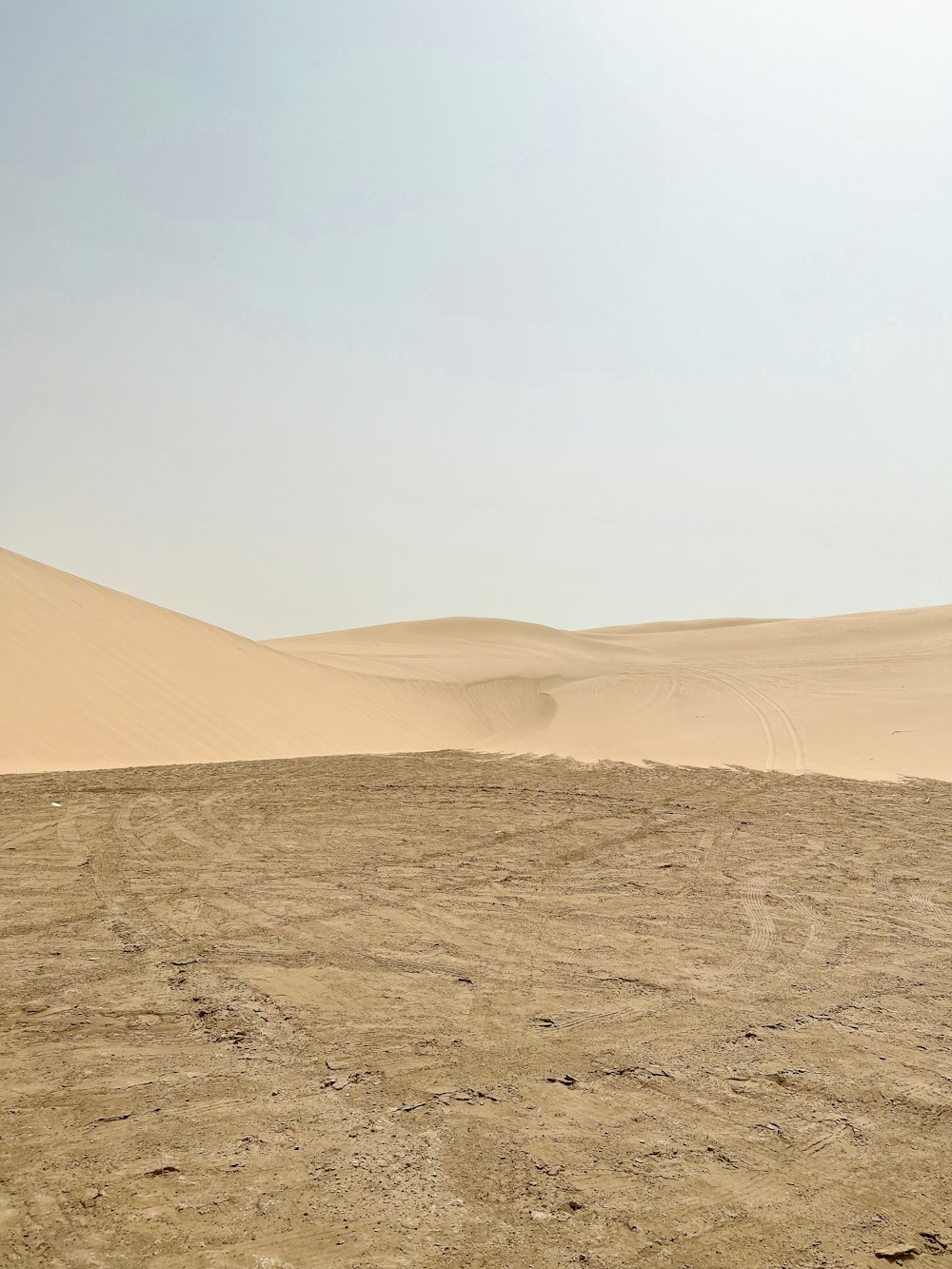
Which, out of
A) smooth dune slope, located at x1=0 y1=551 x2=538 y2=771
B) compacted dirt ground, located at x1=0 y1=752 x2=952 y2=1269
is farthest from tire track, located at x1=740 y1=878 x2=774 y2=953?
smooth dune slope, located at x1=0 y1=551 x2=538 y2=771

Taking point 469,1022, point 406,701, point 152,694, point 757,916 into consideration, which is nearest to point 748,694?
point 406,701

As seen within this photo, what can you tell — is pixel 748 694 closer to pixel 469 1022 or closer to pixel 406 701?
pixel 406 701

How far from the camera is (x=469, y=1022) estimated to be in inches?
171

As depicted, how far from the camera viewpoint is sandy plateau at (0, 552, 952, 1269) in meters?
2.86

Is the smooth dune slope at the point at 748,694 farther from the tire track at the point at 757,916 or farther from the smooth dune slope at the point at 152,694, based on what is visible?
the tire track at the point at 757,916

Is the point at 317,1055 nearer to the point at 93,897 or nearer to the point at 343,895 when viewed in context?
the point at 343,895

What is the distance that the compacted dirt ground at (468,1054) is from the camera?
9.29 feet

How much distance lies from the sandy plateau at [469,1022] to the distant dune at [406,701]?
2.99 metres

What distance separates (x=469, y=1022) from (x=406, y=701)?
20449 mm

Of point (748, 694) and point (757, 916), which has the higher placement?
point (748, 694)

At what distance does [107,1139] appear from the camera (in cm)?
325

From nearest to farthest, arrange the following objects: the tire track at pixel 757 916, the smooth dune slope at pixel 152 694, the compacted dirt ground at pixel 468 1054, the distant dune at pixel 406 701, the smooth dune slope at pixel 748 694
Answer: the compacted dirt ground at pixel 468 1054, the tire track at pixel 757 916, the smooth dune slope at pixel 152 694, the distant dune at pixel 406 701, the smooth dune slope at pixel 748 694

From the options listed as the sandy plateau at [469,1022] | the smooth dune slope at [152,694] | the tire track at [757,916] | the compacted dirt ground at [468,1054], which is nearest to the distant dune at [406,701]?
the smooth dune slope at [152,694]

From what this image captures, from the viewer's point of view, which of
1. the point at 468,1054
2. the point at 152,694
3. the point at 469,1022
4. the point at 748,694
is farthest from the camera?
the point at 748,694
